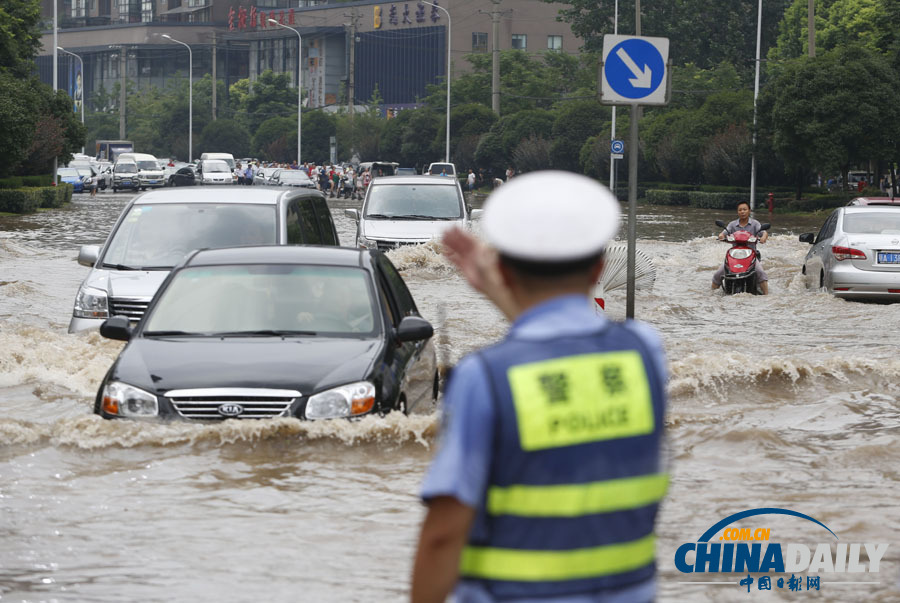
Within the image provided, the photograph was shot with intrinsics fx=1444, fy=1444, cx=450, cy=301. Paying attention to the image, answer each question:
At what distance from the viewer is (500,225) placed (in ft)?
8.63

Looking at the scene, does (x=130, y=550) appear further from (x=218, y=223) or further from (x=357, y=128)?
(x=357, y=128)

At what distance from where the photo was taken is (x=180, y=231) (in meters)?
12.6

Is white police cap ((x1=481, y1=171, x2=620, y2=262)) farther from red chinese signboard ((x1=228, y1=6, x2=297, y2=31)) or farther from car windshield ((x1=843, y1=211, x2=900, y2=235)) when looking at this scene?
red chinese signboard ((x1=228, y1=6, x2=297, y2=31))

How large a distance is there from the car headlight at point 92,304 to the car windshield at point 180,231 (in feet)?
1.58

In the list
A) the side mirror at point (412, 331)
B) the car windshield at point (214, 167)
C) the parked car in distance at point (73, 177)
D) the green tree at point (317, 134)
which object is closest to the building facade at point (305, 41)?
the green tree at point (317, 134)

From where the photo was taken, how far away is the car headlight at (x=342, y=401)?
25.0ft

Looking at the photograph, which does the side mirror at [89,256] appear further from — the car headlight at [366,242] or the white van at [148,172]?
the white van at [148,172]

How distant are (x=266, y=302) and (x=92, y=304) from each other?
3.70 m

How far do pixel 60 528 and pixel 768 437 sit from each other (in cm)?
456

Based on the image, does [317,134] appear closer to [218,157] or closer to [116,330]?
[218,157]

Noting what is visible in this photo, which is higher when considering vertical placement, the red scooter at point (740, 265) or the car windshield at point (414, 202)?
the car windshield at point (414, 202)

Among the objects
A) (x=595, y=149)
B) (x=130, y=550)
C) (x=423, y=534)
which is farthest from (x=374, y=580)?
(x=595, y=149)

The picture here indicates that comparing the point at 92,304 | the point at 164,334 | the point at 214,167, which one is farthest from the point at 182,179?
the point at 164,334

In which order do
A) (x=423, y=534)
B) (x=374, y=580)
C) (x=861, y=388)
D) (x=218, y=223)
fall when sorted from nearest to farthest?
(x=423, y=534), (x=374, y=580), (x=861, y=388), (x=218, y=223)
